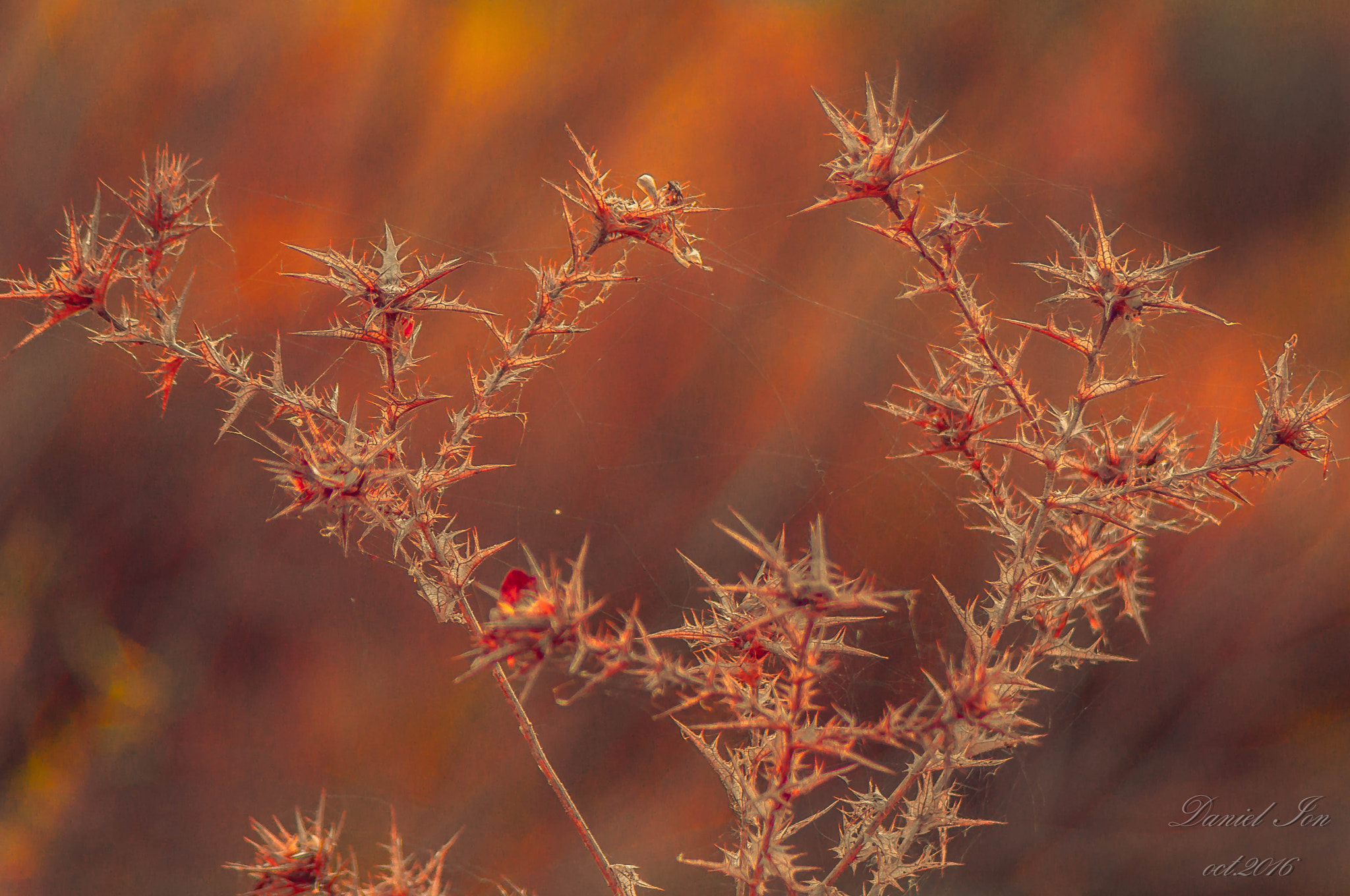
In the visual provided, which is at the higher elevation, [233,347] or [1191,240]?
[233,347]

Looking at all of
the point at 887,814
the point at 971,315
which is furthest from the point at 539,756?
the point at 971,315

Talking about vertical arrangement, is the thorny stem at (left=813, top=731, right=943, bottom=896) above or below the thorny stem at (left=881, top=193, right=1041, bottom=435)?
below

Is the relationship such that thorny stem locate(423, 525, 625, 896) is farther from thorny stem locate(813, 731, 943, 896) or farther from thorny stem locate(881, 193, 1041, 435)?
thorny stem locate(881, 193, 1041, 435)

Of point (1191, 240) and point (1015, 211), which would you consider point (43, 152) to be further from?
point (1191, 240)

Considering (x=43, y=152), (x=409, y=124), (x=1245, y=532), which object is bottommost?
(x=1245, y=532)

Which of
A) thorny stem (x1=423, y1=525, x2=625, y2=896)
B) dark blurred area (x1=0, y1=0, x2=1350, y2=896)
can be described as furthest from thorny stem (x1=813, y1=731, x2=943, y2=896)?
dark blurred area (x1=0, y1=0, x2=1350, y2=896)

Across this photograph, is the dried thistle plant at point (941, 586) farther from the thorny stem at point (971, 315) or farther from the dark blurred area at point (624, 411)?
the dark blurred area at point (624, 411)

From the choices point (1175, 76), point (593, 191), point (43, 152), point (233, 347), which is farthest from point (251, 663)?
point (1175, 76)

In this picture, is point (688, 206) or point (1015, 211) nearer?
point (688, 206)

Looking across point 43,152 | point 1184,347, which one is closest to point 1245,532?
point 1184,347
